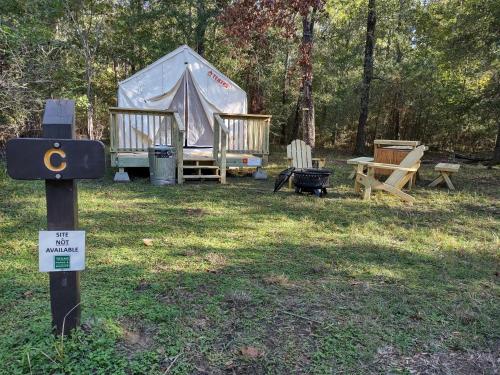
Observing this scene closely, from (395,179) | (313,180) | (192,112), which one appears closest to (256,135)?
(192,112)

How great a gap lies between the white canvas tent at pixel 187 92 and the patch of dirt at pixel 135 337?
7.09 metres

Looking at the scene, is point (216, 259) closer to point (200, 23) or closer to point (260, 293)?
Result: point (260, 293)

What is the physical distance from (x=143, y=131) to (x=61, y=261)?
23.9 feet

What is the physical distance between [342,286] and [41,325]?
204cm

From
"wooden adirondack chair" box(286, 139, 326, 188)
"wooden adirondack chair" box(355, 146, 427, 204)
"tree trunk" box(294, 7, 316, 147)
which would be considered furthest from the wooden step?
"wooden adirondack chair" box(355, 146, 427, 204)

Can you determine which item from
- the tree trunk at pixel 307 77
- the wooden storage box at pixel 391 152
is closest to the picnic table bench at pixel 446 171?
the wooden storage box at pixel 391 152

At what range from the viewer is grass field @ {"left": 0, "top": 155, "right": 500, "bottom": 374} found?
2.17 metres

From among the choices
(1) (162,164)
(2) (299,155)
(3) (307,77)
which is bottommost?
(1) (162,164)

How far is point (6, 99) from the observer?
4805mm

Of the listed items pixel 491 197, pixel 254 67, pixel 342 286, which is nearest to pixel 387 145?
pixel 491 197

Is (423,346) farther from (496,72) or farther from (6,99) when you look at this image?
(496,72)

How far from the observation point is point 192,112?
408 inches

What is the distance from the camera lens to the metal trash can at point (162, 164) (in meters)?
7.37

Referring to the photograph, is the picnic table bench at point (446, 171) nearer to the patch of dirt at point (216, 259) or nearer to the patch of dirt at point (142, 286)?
the patch of dirt at point (216, 259)
